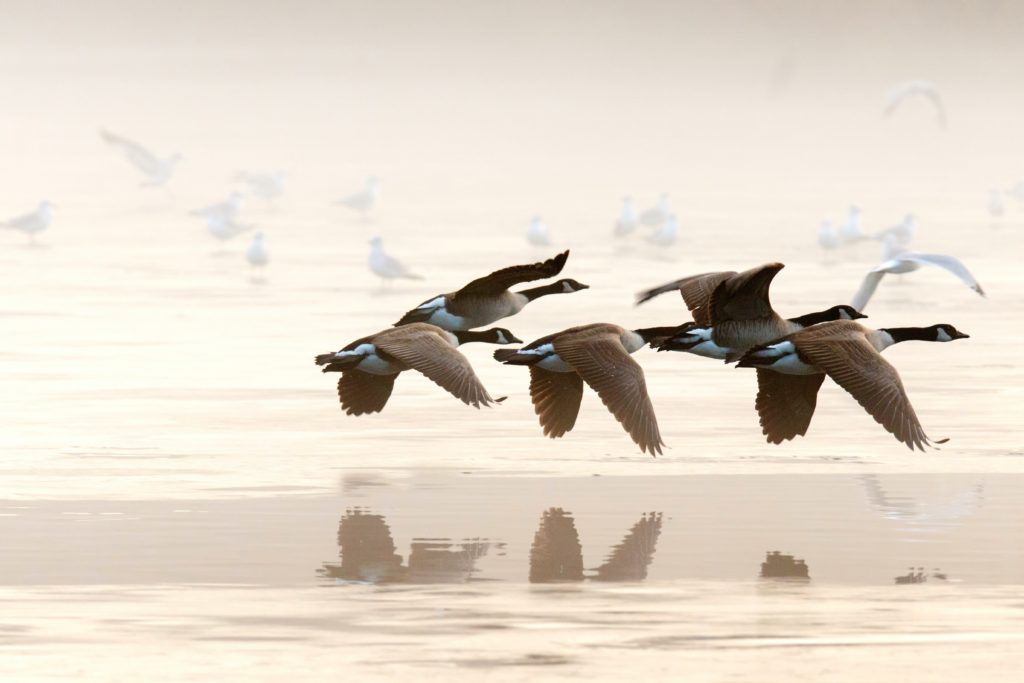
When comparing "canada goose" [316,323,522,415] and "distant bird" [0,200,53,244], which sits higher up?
"distant bird" [0,200,53,244]

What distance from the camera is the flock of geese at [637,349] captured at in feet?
49.0

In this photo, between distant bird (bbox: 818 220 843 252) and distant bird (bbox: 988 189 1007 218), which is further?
distant bird (bbox: 988 189 1007 218)

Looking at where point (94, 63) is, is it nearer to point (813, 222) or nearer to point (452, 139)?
point (452, 139)

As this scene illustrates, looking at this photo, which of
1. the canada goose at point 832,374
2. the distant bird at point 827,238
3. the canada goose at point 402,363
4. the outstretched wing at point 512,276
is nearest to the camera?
the canada goose at point 832,374

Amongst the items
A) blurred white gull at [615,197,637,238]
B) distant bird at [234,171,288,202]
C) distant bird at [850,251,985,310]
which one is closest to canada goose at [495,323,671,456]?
distant bird at [850,251,985,310]

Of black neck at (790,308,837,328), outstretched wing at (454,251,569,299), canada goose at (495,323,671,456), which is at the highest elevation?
outstretched wing at (454,251,569,299)

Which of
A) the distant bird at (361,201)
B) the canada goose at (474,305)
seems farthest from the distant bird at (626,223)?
the canada goose at (474,305)

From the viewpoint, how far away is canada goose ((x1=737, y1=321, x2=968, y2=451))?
48.0ft

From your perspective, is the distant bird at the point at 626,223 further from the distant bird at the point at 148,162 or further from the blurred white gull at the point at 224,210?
the distant bird at the point at 148,162

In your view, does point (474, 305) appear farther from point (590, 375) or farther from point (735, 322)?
point (735, 322)

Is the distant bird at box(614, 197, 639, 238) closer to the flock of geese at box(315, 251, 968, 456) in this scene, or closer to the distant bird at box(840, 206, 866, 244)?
the distant bird at box(840, 206, 866, 244)

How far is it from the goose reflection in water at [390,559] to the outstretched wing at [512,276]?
1599mm

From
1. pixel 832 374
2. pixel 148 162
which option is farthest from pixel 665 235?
pixel 832 374

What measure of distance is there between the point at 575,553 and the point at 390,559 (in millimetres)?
942
